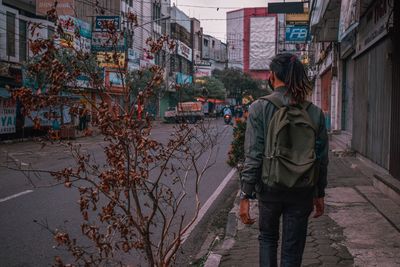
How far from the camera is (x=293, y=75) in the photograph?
3.79m

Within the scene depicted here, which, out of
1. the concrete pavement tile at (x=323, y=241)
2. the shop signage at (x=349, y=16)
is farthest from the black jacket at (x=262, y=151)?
the shop signage at (x=349, y=16)

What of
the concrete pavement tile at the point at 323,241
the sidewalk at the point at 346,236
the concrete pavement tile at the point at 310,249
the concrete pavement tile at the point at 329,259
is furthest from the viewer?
the concrete pavement tile at the point at 323,241

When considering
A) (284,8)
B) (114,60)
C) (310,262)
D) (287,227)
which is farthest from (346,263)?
(284,8)

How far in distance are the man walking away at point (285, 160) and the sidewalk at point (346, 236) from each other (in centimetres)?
175

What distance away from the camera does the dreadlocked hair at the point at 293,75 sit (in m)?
3.76

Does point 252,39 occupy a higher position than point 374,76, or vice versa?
point 252,39

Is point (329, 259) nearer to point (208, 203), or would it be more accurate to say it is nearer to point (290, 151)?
point (290, 151)

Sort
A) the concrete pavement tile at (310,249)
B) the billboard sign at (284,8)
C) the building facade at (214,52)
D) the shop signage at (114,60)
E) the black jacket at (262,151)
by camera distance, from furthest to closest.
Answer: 1. the building facade at (214,52)
2. the billboard sign at (284,8)
3. the concrete pavement tile at (310,249)
4. the shop signage at (114,60)
5. the black jacket at (262,151)

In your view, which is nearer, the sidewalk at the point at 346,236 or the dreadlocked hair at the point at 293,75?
the dreadlocked hair at the point at 293,75

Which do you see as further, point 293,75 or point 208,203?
point 208,203

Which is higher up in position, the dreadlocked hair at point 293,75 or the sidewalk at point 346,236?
the dreadlocked hair at point 293,75

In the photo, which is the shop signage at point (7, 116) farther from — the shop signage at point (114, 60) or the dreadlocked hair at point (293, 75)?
the dreadlocked hair at point (293, 75)

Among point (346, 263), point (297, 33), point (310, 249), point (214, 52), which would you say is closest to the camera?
point (346, 263)

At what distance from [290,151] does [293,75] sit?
583mm
